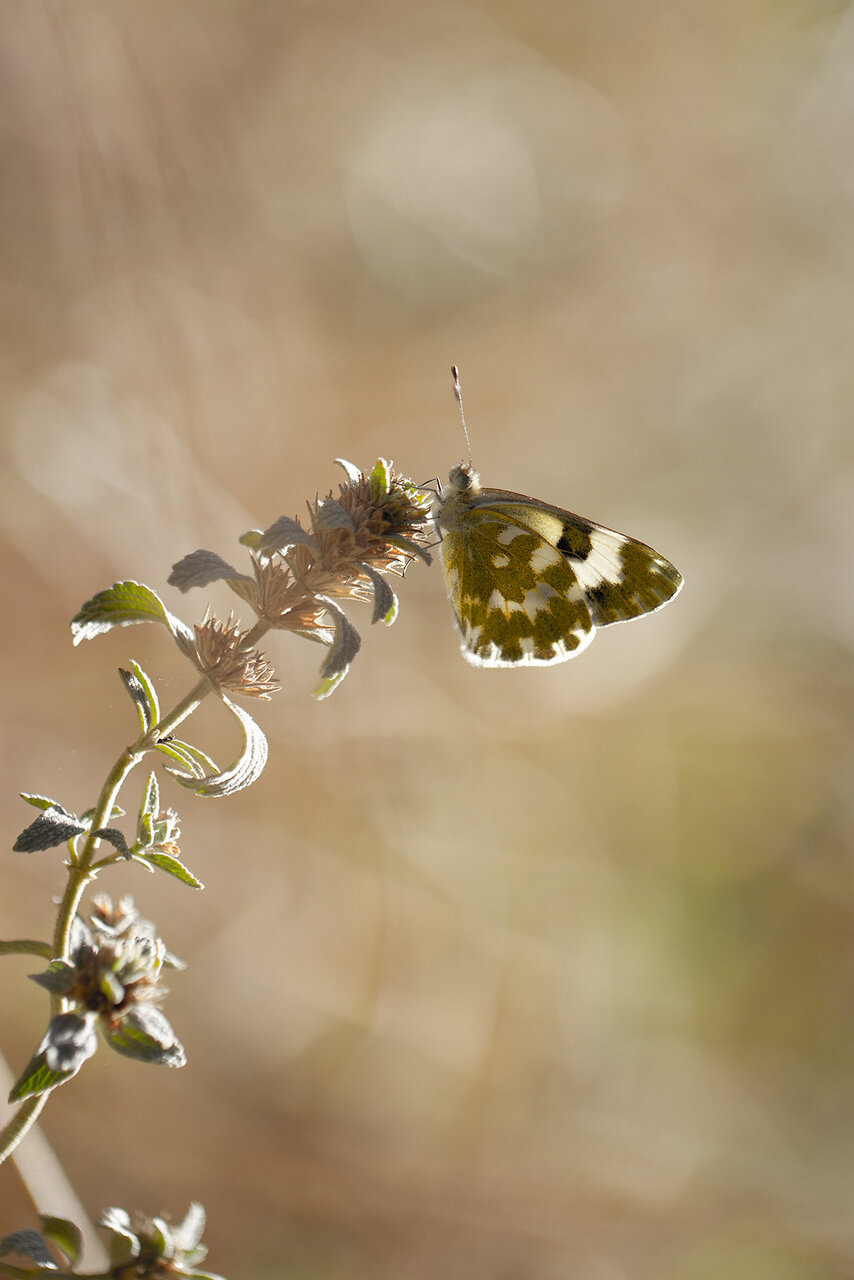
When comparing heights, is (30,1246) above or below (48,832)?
below

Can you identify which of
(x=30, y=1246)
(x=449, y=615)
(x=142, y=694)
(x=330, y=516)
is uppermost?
(x=449, y=615)

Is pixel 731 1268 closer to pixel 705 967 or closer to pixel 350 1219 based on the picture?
pixel 705 967

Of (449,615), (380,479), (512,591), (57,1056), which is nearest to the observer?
(57,1056)

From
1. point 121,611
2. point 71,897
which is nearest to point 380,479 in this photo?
point 121,611

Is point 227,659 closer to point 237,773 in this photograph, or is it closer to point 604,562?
point 237,773

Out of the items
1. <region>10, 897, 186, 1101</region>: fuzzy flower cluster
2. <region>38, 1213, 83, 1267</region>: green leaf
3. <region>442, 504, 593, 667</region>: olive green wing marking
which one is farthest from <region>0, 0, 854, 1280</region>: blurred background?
<region>10, 897, 186, 1101</region>: fuzzy flower cluster

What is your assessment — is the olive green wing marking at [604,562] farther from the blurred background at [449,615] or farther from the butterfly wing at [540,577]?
the blurred background at [449,615]

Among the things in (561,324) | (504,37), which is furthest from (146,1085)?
(504,37)
